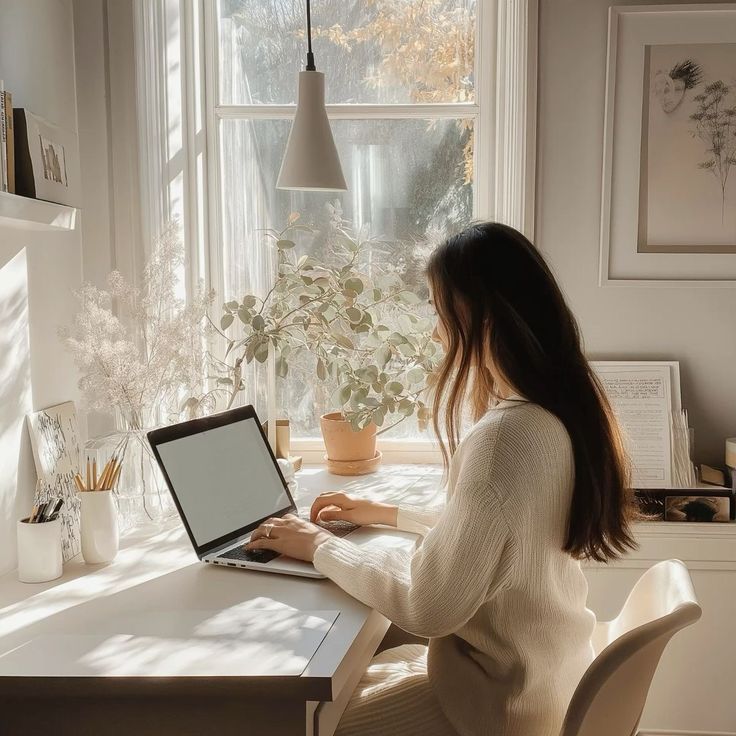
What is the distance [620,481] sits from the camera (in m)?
1.30

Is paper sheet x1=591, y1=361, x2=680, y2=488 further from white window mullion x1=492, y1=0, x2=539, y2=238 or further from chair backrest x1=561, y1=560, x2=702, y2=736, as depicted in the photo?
chair backrest x1=561, y1=560, x2=702, y2=736

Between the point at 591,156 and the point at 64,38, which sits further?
the point at 591,156

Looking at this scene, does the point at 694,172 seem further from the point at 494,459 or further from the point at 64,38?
the point at 64,38

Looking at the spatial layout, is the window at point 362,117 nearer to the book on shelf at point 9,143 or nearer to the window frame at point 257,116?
the window frame at point 257,116

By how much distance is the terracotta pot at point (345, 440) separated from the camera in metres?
2.20

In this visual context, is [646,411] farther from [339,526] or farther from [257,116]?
[257,116]

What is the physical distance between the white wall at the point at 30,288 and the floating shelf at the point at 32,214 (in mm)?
101

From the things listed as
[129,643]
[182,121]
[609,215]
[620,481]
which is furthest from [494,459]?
[182,121]

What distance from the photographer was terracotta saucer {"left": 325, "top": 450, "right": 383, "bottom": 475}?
7.26 ft

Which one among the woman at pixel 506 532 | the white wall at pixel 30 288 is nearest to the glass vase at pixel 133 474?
the white wall at pixel 30 288

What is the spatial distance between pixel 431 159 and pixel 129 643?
1.73 m

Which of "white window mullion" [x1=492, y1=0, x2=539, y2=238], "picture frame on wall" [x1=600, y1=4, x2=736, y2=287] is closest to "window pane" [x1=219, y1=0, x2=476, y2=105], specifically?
"white window mullion" [x1=492, y1=0, x2=539, y2=238]

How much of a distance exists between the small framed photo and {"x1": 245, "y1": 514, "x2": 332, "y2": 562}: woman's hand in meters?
1.07

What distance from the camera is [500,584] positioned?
1.19m
